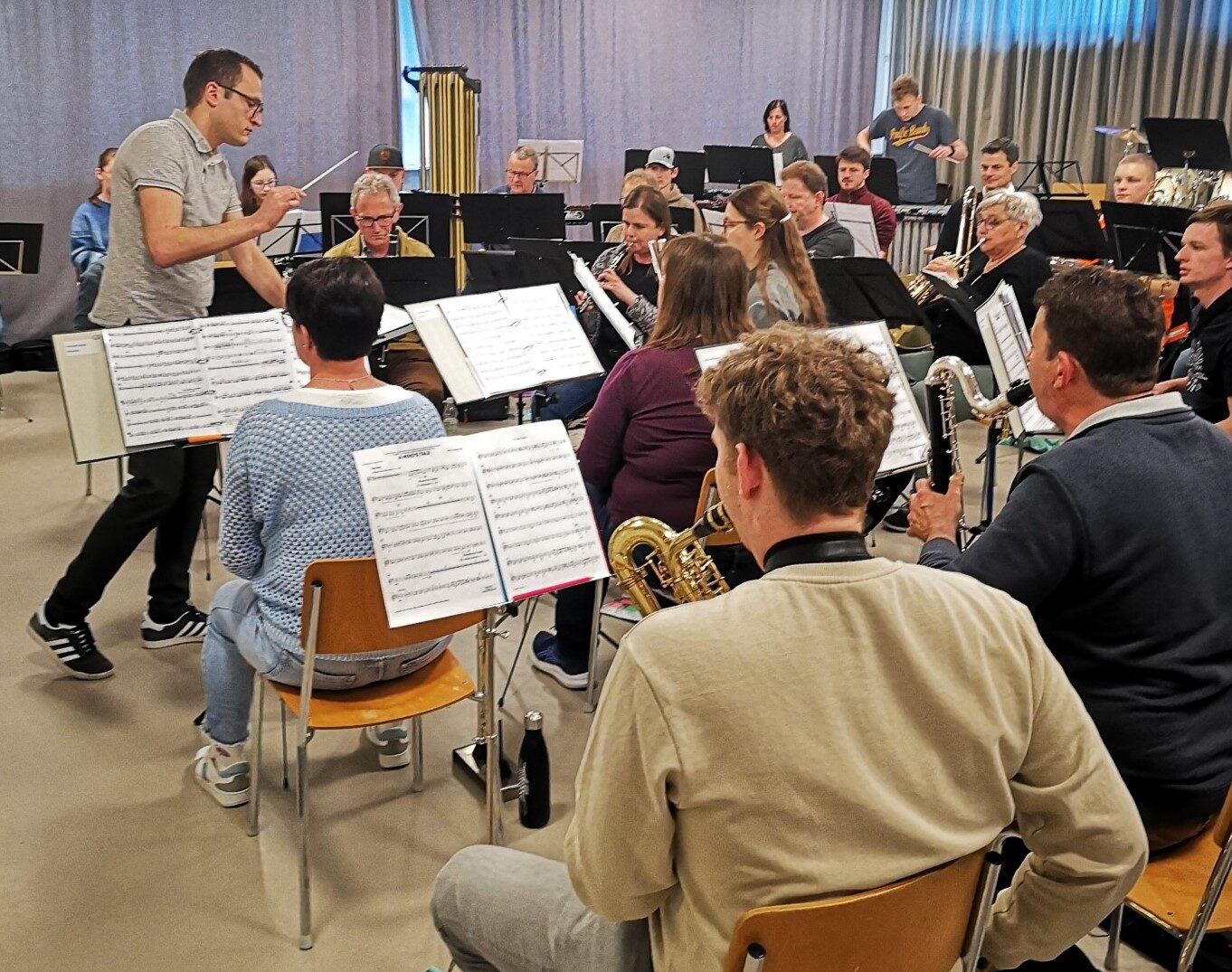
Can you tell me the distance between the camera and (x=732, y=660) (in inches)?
46.4

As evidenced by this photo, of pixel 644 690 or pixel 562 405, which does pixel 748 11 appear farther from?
pixel 644 690

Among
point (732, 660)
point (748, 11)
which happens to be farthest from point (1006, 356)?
point (748, 11)

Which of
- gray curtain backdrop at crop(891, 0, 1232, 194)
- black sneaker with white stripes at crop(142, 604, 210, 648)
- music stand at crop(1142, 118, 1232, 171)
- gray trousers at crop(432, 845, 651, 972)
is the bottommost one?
black sneaker with white stripes at crop(142, 604, 210, 648)

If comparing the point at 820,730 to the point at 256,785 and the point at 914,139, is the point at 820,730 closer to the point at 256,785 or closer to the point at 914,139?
the point at 256,785

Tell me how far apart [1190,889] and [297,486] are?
5.69 feet

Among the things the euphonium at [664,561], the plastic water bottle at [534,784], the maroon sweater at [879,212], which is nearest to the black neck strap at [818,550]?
the euphonium at [664,561]

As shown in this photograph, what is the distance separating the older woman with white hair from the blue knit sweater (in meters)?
2.91

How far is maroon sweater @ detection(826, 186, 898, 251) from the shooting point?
7.01 metres

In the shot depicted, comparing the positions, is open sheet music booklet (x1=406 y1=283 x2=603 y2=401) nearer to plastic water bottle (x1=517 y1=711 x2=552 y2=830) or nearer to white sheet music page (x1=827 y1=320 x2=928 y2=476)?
white sheet music page (x1=827 y1=320 x2=928 y2=476)

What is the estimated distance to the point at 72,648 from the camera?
3352 mm

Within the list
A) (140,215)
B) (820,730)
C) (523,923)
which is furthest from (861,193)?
(820,730)

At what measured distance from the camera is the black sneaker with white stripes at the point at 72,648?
3350 mm

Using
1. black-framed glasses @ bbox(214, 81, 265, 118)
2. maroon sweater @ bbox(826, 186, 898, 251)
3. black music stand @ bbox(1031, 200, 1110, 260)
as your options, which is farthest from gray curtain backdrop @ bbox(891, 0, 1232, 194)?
black-framed glasses @ bbox(214, 81, 265, 118)

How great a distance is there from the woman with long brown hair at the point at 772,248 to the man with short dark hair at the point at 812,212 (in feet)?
3.80
